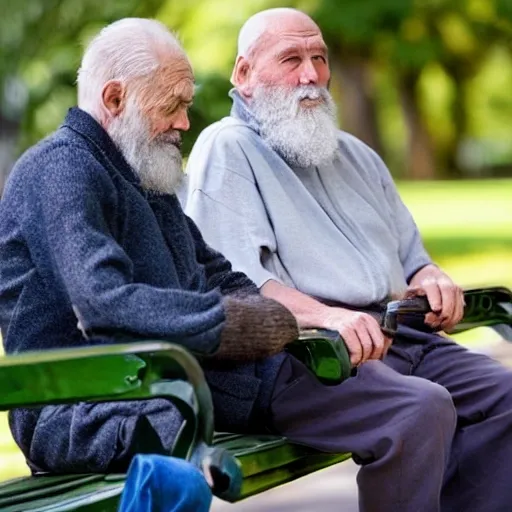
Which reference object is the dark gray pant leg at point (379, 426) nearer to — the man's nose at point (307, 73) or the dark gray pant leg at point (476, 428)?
the dark gray pant leg at point (476, 428)

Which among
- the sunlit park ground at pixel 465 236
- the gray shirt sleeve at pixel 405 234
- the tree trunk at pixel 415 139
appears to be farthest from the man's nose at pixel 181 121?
the tree trunk at pixel 415 139

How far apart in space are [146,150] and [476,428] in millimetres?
1504

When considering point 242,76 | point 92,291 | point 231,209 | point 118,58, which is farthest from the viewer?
point 242,76

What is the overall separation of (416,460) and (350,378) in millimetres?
290

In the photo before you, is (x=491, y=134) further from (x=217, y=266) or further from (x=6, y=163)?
(x=217, y=266)

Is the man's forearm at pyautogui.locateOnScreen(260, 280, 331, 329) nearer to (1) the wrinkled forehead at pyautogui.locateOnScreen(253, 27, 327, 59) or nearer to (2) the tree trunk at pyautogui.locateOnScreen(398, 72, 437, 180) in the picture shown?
(1) the wrinkled forehead at pyautogui.locateOnScreen(253, 27, 327, 59)

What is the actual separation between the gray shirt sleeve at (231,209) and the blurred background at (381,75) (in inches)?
69.7

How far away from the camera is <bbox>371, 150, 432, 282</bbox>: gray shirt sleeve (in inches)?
201

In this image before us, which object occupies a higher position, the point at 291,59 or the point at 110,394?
the point at 291,59

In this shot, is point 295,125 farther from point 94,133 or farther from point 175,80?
point 94,133

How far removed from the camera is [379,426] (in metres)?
4.18

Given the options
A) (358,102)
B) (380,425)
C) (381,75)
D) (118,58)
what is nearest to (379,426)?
(380,425)

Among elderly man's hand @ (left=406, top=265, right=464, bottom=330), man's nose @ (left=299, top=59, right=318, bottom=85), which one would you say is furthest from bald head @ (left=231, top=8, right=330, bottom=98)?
elderly man's hand @ (left=406, top=265, right=464, bottom=330)

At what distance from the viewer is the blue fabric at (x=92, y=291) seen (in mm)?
3705
